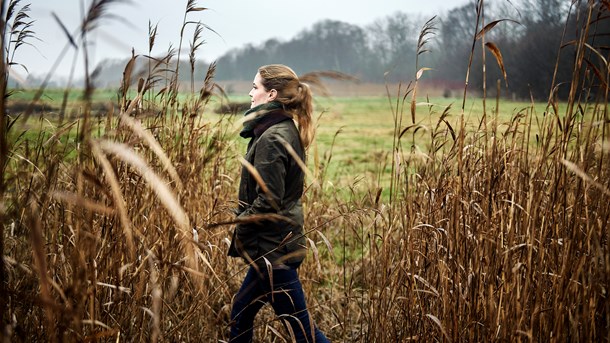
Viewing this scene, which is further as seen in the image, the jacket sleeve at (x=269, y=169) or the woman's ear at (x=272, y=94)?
the woman's ear at (x=272, y=94)

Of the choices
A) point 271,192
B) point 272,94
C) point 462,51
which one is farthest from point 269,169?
point 462,51

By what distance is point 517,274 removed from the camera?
6.83ft

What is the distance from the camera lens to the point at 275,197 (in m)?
2.49

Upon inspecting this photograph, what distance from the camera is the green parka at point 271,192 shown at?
253cm

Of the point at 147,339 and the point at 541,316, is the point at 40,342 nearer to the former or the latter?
the point at 147,339

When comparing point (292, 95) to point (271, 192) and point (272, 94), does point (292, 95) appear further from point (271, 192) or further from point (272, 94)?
point (271, 192)

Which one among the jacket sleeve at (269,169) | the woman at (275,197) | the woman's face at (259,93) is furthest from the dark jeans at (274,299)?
the woman's face at (259,93)

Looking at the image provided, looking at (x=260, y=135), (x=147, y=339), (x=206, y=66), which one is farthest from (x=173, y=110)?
(x=147, y=339)

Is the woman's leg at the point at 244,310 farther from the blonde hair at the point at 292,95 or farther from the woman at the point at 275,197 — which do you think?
the blonde hair at the point at 292,95

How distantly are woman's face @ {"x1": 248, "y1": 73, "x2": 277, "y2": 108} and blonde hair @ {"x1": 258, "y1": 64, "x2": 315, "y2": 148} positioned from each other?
2 centimetres

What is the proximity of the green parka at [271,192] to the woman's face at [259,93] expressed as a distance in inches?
3.4

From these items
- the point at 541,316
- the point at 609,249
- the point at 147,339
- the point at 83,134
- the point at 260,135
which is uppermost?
the point at 83,134

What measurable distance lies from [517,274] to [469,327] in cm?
31

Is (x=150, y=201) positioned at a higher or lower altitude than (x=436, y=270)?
higher
